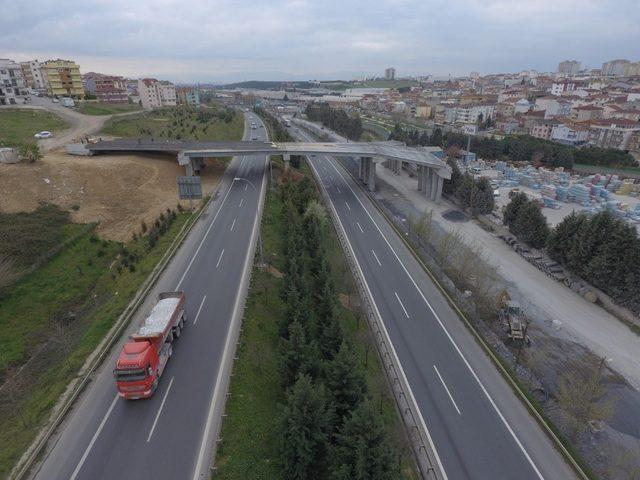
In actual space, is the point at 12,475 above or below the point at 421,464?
above

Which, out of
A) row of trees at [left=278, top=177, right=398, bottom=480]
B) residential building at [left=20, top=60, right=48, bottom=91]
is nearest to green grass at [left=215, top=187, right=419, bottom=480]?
row of trees at [left=278, top=177, right=398, bottom=480]

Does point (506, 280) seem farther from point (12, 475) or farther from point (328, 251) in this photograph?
point (12, 475)

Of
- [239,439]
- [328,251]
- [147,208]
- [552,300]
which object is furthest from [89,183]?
[552,300]

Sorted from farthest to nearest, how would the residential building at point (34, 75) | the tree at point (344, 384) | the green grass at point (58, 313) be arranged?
the residential building at point (34, 75) → the green grass at point (58, 313) → the tree at point (344, 384)

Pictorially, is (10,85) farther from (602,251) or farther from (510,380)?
(602,251)

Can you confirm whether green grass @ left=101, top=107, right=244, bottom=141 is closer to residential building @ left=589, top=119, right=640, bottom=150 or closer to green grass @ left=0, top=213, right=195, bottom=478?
green grass @ left=0, top=213, right=195, bottom=478

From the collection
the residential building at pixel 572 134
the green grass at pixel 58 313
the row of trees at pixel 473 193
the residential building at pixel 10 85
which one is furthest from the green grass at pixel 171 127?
the residential building at pixel 572 134

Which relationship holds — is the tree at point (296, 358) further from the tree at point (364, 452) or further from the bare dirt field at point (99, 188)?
the bare dirt field at point (99, 188)
